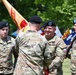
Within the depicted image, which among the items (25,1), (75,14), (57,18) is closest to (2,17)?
(25,1)

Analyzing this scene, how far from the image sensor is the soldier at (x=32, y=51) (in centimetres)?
757

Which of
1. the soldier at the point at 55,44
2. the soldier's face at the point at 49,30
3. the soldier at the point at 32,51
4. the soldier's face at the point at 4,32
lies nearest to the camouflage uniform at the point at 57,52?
the soldier at the point at 55,44

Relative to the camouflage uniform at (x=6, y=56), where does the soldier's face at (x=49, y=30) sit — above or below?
above

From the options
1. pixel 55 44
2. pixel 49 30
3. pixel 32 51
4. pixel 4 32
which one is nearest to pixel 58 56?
pixel 55 44

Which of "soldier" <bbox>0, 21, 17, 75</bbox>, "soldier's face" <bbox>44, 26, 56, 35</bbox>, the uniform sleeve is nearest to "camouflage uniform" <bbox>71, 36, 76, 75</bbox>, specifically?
the uniform sleeve

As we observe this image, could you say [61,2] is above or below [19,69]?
below

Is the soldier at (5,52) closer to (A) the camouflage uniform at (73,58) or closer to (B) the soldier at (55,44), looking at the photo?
(B) the soldier at (55,44)

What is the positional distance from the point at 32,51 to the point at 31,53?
40 millimetres

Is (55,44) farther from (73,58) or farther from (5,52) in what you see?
(5,52)

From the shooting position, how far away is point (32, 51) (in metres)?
7.62

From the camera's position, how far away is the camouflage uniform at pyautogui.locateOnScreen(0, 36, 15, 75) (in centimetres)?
929

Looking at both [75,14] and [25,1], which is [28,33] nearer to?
[75,14]

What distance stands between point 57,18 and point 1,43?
2338cm

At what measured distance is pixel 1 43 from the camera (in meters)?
9.48
